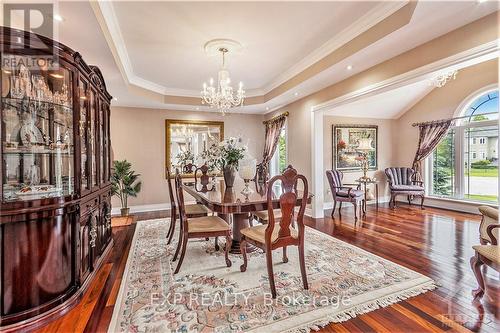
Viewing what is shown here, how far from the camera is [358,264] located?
2.74 meters

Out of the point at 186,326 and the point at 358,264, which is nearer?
the point at 186,326

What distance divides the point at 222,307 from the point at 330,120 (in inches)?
203

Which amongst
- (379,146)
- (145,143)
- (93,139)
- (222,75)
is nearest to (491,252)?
(222,75)

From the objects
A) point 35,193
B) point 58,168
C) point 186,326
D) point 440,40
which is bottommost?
point 186,326

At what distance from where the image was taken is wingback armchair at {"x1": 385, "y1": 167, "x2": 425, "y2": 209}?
5.78 m

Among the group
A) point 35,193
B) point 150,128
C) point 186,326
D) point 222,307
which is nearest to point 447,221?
point 222,307

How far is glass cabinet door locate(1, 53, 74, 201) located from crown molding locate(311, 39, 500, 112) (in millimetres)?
3684

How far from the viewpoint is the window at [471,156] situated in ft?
16.9

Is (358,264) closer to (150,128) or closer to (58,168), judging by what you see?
(58,168)

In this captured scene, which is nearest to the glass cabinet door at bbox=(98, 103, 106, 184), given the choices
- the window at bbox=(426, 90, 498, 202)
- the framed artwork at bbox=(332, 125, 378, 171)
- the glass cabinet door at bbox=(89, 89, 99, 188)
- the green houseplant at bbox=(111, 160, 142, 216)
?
the glass cabinet door at bbox=(89, 89, 99, 188)

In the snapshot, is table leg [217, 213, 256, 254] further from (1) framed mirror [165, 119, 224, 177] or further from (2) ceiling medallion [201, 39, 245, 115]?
(1) framed mirror [165, 119, 224, 177]

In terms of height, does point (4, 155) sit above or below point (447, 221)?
above

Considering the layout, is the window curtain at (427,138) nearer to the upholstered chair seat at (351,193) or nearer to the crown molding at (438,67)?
the upholstered chair seat at (351,193)

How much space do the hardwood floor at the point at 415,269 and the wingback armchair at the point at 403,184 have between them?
0.98 m
